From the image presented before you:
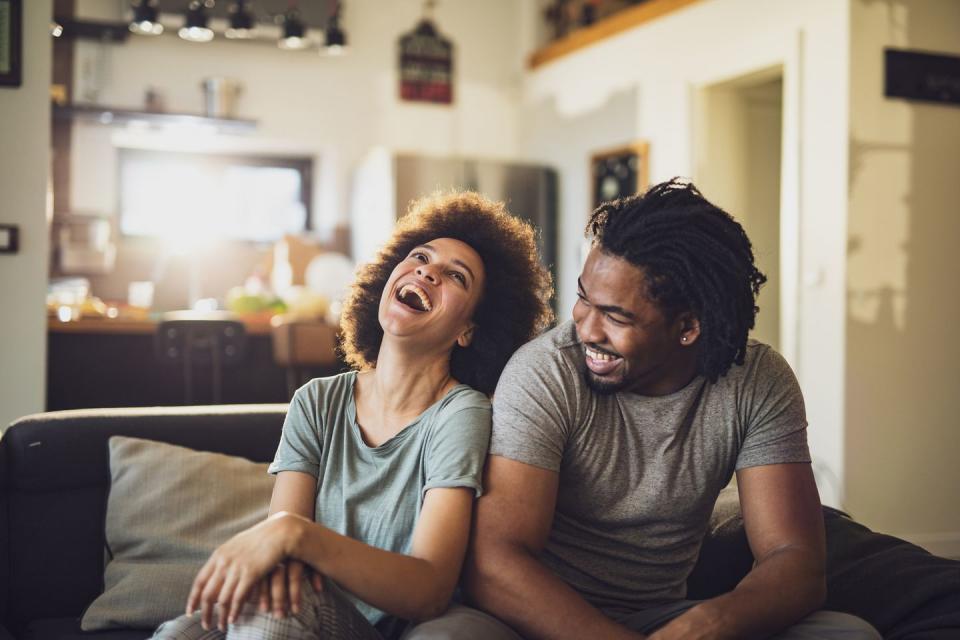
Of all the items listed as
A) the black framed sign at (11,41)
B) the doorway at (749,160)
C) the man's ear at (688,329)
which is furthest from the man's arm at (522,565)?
the doorway at (749,160)

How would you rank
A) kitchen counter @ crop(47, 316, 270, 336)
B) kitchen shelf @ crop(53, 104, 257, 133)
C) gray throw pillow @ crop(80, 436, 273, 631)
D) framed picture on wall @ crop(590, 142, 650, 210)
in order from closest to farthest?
gray throw pillow @ crop(80, 436, 273, 631), kitchen counter @ crop(47, 316, 270, 336), framed picture on wall @ crop(590, 142, 650, 210), kitchen shelf @ crop(53, 104, 257, 133)

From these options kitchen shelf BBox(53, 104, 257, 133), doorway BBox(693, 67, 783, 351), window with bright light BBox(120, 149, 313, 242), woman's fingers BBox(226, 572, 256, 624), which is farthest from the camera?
window with bright light BBox(120, 149, 313, 242)

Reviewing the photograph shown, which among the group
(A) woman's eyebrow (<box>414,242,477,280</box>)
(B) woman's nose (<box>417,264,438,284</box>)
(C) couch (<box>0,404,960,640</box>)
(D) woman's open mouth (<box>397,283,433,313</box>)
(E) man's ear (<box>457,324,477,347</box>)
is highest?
(A) woman's eyebrow (<box>414,242,477,280</box>)

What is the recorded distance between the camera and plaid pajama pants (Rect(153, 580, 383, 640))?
138 centimetres

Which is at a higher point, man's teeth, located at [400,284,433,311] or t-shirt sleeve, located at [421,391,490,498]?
man's teeth, located at [400,284,433,311]

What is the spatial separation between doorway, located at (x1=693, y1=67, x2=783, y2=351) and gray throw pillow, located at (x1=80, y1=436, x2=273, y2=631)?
363 cm

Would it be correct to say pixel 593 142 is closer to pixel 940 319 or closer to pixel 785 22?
pixel 785 22

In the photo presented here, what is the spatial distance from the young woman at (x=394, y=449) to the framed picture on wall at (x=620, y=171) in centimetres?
386

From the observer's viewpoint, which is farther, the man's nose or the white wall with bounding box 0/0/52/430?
the white wall with bounding box 0/0/52/430

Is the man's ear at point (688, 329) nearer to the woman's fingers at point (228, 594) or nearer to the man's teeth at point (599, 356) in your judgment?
the man's teeth at point (599, 356)

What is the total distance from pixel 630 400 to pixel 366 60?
5.78 meters

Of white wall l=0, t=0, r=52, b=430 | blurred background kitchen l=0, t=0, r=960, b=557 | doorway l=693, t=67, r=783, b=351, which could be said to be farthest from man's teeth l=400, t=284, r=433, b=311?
doorway l=693, t=67, r=783, b=351

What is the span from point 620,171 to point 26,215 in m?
3.35

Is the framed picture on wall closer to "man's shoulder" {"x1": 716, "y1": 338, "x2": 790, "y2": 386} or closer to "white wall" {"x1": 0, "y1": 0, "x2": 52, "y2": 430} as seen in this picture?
A: "white wall" {"x1": 0, "y1": 0, "x2": 52, "y2": 430}
